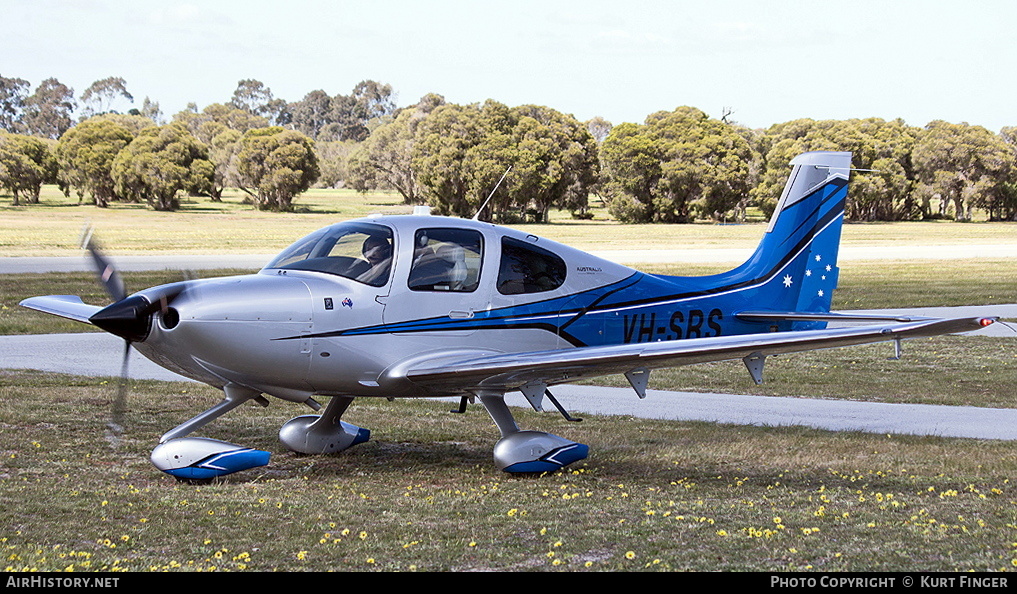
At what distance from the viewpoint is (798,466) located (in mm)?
9781

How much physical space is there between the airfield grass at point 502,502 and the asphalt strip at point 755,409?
0.81 meters

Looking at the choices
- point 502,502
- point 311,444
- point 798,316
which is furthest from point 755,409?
point 502,502

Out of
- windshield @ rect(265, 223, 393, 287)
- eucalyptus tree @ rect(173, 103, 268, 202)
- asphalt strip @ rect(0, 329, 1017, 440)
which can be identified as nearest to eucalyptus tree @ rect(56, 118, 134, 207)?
eucalyptus tree @ rect(173, 103, 268, 202)

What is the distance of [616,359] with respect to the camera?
28.1 ft

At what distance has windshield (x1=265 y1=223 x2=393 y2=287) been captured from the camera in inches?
348

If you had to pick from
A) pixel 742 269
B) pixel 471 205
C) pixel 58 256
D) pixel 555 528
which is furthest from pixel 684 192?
pixel 555 528

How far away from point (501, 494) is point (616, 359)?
148cm

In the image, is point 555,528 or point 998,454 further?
point 998,454

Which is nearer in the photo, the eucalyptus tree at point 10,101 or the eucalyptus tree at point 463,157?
the eucalyptus tree at point 463,157

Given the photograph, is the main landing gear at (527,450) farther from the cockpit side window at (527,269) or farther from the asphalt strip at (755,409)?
the asphalt strip at (755,409)

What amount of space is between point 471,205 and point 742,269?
215ft

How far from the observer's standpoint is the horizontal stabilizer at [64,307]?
33.0ft

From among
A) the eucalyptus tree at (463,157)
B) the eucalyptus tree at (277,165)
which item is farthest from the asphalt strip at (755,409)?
the eucalyptus tree at (277,165)
